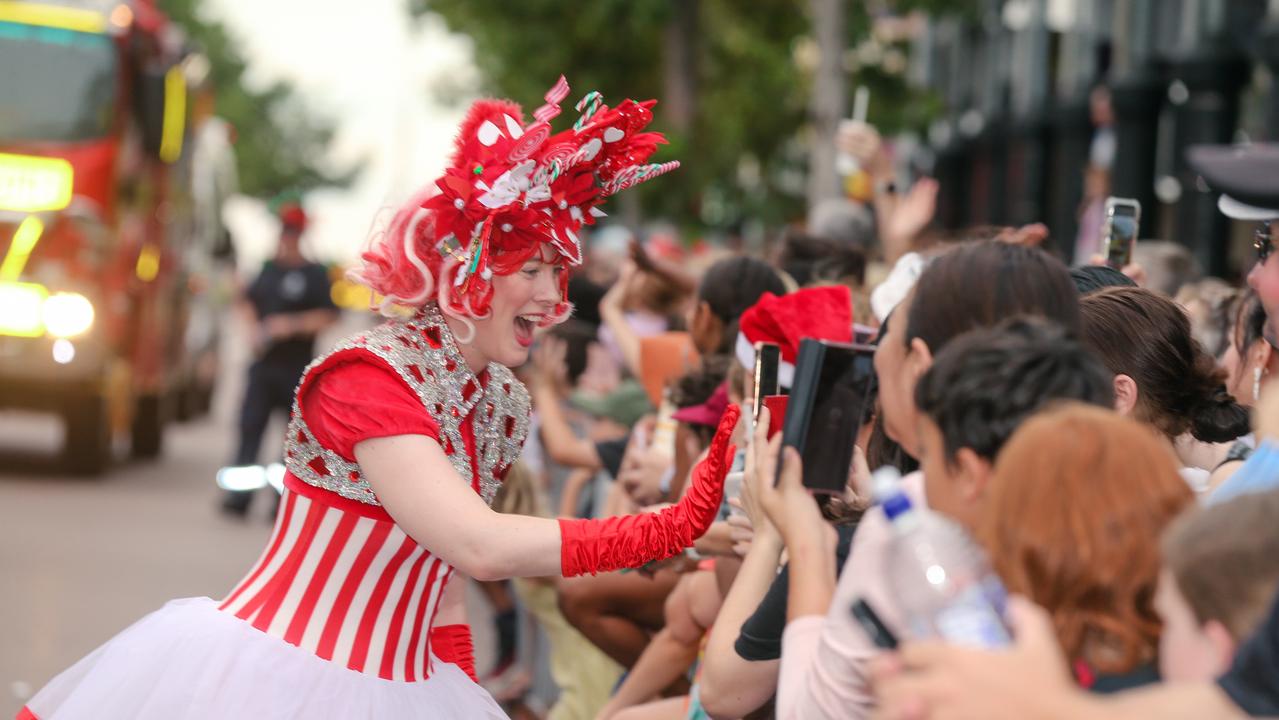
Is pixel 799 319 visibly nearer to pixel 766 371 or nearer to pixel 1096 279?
pixel 766 371

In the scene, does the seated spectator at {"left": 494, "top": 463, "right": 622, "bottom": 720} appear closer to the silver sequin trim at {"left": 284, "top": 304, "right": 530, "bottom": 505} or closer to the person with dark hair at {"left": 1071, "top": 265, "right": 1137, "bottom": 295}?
the person with dark hair at {"left": 1071, "top": 265, "right": 1137, "bottom": 295}

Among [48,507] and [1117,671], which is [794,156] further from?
[1117,671]

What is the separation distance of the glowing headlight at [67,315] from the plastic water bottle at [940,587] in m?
12.1

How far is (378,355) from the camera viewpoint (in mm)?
3455

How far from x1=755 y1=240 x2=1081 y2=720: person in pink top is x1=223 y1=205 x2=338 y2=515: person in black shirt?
10355 mm

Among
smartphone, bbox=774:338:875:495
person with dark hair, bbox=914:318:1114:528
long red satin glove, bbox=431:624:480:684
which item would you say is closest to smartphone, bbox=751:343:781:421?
smartphone, bbox=774:338:875:495

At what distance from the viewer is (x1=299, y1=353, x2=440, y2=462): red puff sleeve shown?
335cm

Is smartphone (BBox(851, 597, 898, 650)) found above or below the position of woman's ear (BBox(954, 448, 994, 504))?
below

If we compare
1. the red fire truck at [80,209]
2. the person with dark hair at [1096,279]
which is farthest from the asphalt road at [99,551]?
the person with dark hair at [1096,279]

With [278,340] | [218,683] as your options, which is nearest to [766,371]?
[218,683]

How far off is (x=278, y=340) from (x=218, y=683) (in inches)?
388

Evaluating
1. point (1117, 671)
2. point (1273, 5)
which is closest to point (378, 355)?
point (1117, 671)

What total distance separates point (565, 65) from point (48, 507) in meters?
14.4

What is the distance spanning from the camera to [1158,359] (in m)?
3.90
